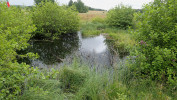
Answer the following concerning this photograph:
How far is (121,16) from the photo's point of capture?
1659 centimetres

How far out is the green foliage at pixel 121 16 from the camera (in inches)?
656

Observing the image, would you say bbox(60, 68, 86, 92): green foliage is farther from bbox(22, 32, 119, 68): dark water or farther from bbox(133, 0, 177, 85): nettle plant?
bbox(133, 0, 177, 85): nettle plant

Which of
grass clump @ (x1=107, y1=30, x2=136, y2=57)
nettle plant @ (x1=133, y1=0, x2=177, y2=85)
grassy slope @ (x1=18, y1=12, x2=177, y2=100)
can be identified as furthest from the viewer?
grass clump @ (x1=107, y1=30, x2=136, y2=57)

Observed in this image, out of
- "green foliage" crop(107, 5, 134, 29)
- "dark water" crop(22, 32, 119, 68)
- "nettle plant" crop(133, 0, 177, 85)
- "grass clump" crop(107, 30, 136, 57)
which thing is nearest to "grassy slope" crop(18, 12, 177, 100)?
"nettle plant" crop(133, 0, 177, 85)

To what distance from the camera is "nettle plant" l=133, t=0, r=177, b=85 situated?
10.9 ft

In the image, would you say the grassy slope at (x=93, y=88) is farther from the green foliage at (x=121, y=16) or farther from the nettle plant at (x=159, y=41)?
the green foliage at (x=121, y=16)

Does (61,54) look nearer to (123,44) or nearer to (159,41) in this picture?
(123,44)

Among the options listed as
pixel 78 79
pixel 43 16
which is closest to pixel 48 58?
pixel 78 79

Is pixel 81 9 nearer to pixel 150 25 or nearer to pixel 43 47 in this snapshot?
pixel 43 47

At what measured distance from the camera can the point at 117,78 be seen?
385 centimetres

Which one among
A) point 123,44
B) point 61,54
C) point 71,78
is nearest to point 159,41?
point 71,78

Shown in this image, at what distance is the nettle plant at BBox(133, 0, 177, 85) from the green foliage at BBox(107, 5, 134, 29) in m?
13.1

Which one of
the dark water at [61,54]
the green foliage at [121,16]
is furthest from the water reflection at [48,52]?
the green foliage at [121,16]

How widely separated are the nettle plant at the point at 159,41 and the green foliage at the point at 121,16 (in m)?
13.1
